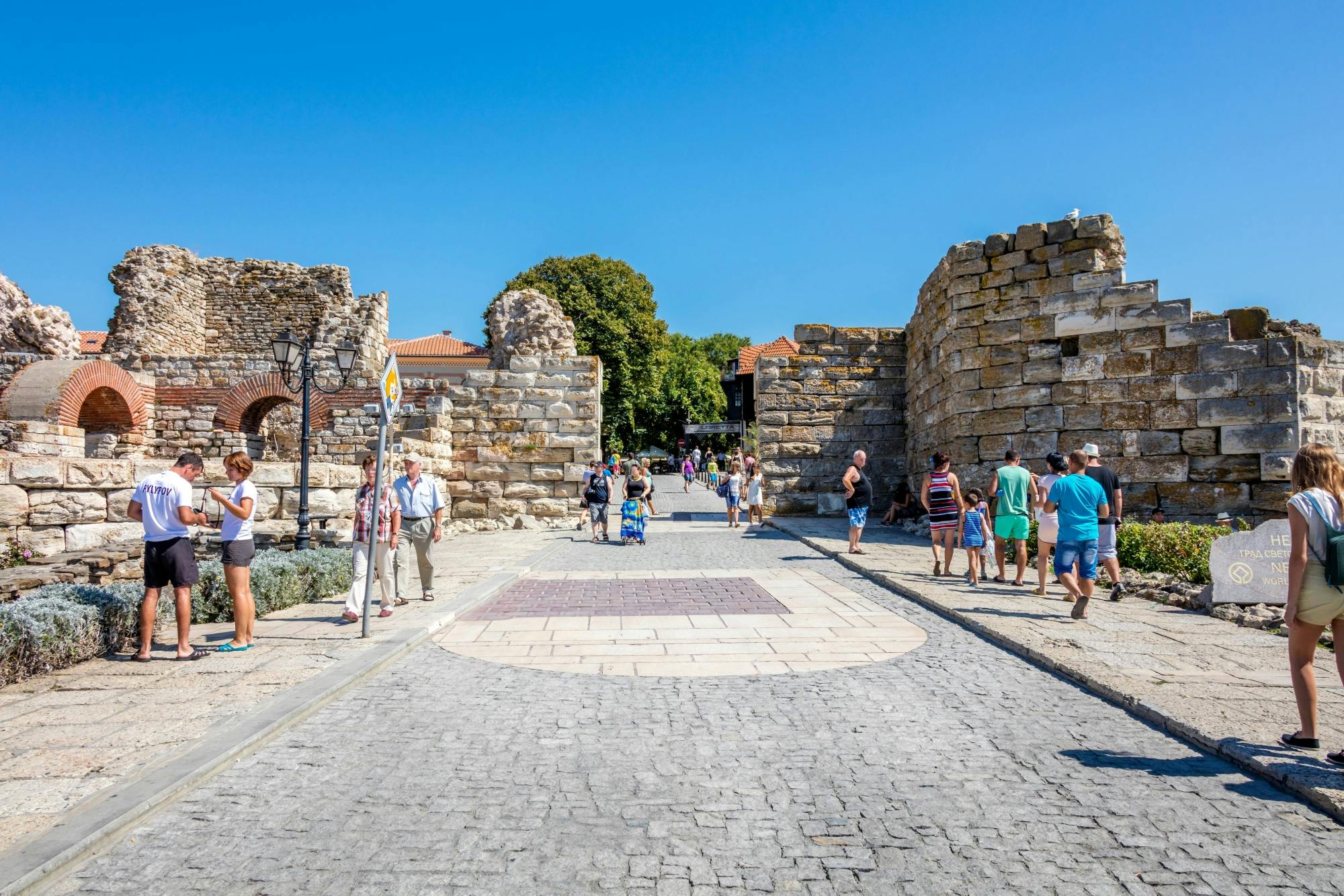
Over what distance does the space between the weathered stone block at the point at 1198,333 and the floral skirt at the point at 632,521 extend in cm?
910

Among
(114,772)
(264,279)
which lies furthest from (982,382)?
(264,279)

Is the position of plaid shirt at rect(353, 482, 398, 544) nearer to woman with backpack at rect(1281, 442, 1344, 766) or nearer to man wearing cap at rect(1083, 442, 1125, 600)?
woman with backpack at rect(1281, 442, 1344, 766)

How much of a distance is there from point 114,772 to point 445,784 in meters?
1.45

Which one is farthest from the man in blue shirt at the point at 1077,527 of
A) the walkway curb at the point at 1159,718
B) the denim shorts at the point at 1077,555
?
the walkway curb at the point at 1159,718

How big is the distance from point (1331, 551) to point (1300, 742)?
929 mm

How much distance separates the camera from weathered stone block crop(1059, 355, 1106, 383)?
1230cm

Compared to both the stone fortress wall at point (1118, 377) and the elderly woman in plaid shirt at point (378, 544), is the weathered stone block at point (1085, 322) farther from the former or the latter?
the elderly woman in plaid shirt at point (378, 544)

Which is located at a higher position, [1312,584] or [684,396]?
[684,396]

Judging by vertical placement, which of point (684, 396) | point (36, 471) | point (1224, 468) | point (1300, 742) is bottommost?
point (1300, 742)

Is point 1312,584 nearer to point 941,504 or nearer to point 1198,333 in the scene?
point 941,504

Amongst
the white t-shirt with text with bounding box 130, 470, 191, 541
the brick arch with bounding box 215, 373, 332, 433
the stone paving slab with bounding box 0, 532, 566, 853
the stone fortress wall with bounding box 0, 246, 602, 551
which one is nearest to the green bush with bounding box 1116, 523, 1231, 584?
the stone paving slab with bounding box 0, 532, 566, 853

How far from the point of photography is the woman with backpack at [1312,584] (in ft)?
11.7

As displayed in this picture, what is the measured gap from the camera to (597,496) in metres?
15.1

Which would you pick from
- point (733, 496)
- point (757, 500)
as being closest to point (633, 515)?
point (733, 496)
